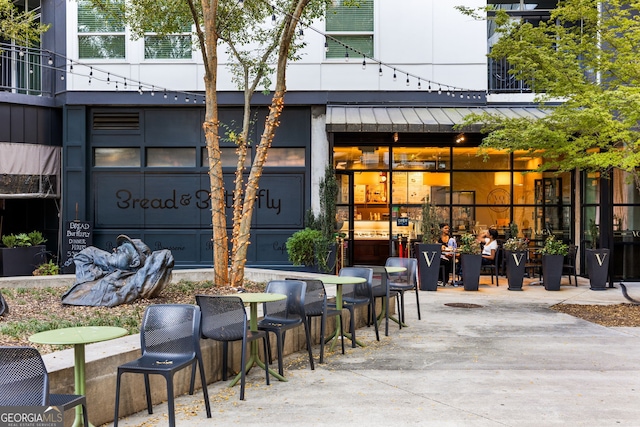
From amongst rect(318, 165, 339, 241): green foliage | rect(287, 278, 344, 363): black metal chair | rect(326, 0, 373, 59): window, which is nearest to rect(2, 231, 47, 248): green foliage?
rect(318, 165, 339, 241): green foliage

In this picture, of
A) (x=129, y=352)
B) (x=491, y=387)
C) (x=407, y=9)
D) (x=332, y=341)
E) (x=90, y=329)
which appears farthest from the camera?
(x=407, y=9)

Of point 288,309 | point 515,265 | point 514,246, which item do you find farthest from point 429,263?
point 288,309

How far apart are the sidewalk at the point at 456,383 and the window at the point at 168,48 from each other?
34.0ft

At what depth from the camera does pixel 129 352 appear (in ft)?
19.6

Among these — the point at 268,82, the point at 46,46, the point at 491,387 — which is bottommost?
the point at 491,387

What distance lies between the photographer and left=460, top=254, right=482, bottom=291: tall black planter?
14.5 m

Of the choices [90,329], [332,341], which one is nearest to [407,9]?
[332,341]

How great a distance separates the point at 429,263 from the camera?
47.4ft

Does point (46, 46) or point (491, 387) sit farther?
point (46, 46)

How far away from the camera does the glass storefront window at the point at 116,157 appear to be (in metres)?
17.1

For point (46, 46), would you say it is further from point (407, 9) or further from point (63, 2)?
point (407, 9)

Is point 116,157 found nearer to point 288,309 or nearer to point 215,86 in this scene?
point 215,86

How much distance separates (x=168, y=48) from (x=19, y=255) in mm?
6578

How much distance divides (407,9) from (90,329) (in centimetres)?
1388
